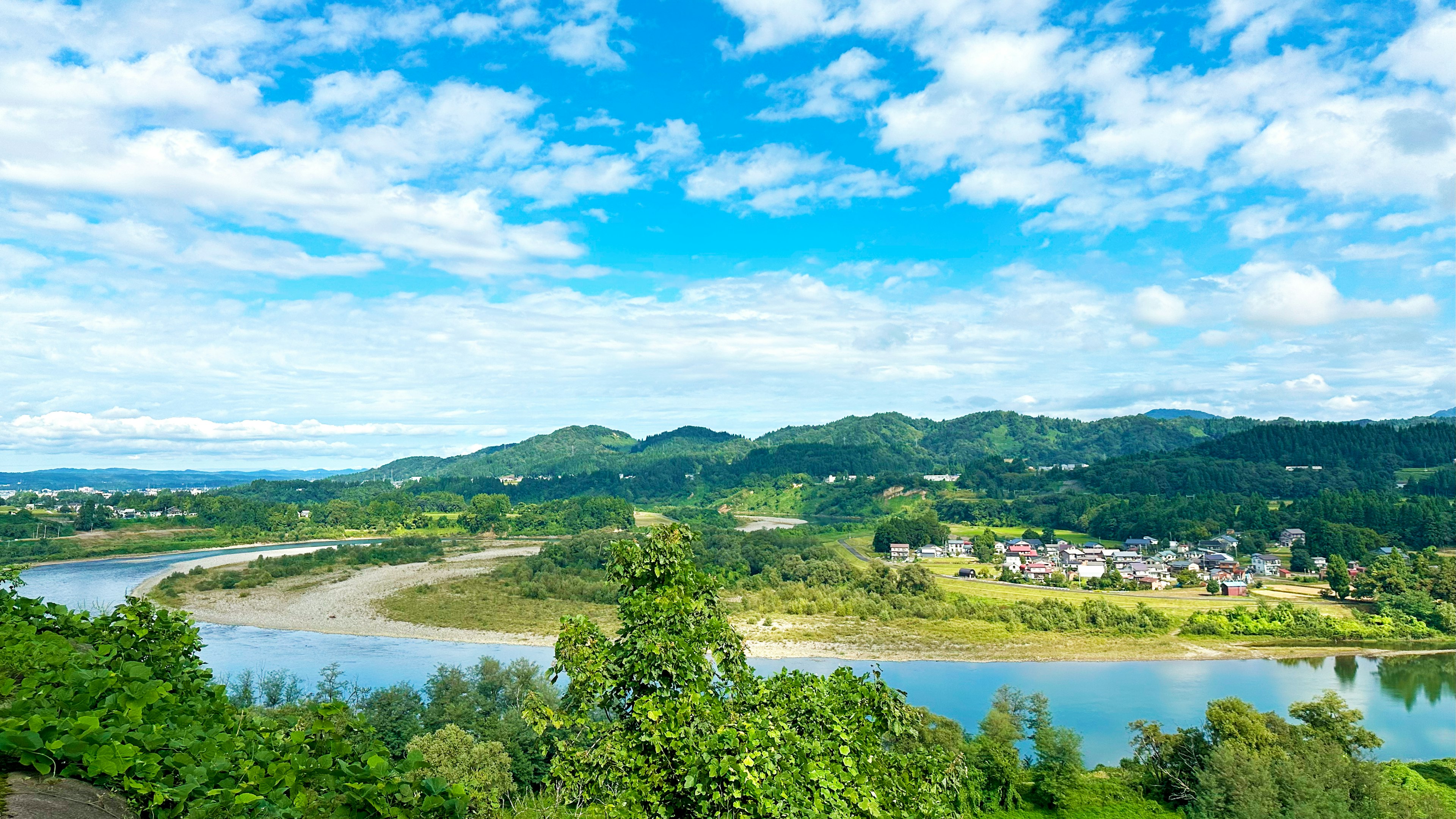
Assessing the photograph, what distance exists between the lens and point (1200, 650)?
35.9m

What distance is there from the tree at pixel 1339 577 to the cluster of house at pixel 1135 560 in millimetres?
4321

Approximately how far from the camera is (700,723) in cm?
418

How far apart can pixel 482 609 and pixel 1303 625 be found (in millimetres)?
43446

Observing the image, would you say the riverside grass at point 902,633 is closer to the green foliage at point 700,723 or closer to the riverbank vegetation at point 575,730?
the riverbank vegetation at point 575,730

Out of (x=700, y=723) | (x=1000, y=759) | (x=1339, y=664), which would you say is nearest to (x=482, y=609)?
(x=1000, y=759)

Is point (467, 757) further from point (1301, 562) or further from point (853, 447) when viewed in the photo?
point (853, 447)

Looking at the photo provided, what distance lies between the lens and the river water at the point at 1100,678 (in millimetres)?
26375

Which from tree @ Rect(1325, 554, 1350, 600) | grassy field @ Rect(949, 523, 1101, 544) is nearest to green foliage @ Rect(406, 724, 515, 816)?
tree @ Rect(1325, 554, 1350, 600)

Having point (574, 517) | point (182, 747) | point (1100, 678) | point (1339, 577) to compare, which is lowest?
point (1100, 678)

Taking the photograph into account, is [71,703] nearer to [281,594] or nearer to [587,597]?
[587,597]

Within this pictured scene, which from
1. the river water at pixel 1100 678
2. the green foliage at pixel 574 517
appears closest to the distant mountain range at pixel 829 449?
the green foliage at pixel 574 517

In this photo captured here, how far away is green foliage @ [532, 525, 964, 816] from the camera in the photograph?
3.87 meters

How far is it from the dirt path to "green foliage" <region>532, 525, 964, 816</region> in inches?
1332

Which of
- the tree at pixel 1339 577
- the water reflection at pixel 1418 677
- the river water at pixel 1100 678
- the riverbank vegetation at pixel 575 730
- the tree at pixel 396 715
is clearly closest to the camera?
the riverbank vegetation at pixel 575 730
